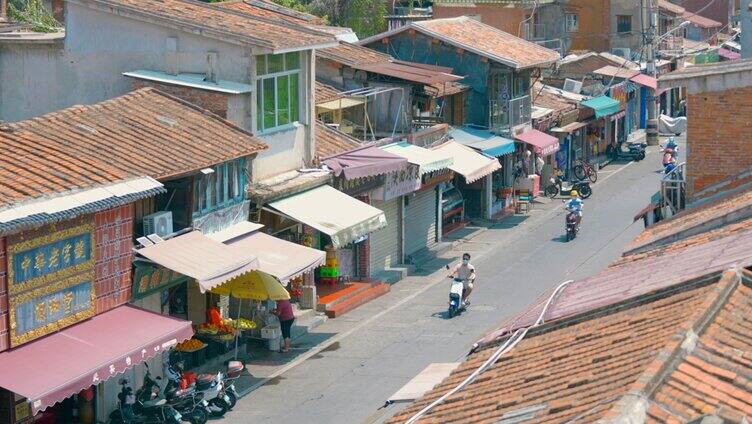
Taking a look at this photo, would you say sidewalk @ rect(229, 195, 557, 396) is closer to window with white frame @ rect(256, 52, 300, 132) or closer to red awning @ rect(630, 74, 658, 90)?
window with white frame @ rect(256, 52, 300, 132)

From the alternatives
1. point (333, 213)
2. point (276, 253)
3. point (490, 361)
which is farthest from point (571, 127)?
point (490, 361)

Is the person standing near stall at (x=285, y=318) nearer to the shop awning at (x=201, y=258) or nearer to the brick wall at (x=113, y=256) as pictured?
the shop awning at (x=201, y=258)

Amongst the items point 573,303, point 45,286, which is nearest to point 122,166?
point 45,286

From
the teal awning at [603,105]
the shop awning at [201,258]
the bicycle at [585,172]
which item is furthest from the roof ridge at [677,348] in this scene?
the teal awning at [603,105]

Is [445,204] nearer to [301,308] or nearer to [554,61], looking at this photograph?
[554,61]

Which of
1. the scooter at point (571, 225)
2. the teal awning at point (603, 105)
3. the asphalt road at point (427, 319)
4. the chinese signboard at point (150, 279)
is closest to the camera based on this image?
the chinese signboard at point (150, 279)

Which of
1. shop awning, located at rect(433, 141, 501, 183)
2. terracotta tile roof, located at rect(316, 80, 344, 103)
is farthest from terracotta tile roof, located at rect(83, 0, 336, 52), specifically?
shop awning, located at rect(433, 141, 501, 183)
